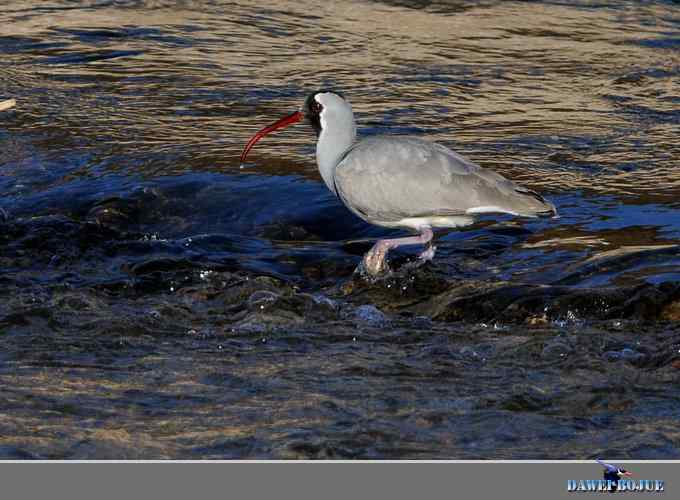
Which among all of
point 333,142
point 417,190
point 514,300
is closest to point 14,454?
point 514,300

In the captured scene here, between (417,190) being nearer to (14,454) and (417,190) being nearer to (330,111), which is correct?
(330,111)

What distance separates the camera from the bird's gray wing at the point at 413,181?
7621 mm

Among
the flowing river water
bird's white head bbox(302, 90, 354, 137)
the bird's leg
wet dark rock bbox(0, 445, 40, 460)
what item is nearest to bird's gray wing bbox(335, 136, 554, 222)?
the bird's leg

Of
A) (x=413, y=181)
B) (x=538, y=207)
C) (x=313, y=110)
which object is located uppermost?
(x=313, y=110)

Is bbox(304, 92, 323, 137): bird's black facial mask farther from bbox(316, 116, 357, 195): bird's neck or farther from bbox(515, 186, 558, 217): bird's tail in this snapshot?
bbox(515, 186, 558, 217): bird's tail

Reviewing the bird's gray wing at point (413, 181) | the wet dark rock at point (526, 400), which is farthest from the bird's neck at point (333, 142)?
the wet dark rock at point (526, 400)

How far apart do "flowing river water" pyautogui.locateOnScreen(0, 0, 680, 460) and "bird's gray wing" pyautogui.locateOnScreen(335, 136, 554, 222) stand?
412mm

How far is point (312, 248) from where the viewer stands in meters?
8.33

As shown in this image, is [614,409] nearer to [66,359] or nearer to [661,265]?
[661,265]

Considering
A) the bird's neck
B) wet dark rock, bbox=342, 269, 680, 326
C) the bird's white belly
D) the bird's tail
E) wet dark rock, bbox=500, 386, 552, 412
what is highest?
the bird's neck

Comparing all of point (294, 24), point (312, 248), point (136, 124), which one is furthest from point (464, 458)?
point (294, 24)
